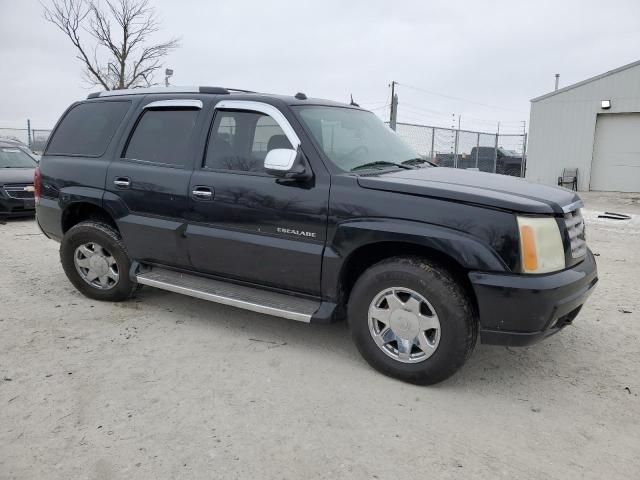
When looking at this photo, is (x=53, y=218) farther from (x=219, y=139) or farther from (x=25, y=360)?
(x=219, y=139)

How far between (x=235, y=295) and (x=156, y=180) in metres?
1.21

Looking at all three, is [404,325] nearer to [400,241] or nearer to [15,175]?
[400,241]

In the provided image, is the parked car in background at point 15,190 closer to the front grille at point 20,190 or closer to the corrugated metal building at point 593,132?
→ the front grille at point 20,190

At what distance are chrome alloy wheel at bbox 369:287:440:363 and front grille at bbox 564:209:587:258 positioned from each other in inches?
39.0

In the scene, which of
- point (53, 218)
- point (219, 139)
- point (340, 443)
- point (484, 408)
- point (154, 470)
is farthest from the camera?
point (53, 218)

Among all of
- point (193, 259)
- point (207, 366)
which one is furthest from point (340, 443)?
point (193, 259)

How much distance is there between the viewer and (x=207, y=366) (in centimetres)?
359

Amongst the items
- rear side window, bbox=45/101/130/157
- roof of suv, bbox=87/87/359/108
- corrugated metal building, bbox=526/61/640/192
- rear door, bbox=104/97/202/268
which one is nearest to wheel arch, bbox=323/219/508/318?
roof of suv, bbox=87/87/359/108

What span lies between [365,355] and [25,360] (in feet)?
7.94

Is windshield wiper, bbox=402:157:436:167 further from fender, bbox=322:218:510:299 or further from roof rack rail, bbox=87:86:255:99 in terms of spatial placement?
roof rack rail, bbox=87:86:255:99

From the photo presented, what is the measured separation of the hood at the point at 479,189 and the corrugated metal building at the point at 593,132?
14223mm

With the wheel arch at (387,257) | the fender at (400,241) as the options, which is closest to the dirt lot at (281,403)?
the wheel arch at (387,257)

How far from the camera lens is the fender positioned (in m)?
2.99

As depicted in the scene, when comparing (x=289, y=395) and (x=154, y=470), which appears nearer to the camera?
(x=154, y=470)
